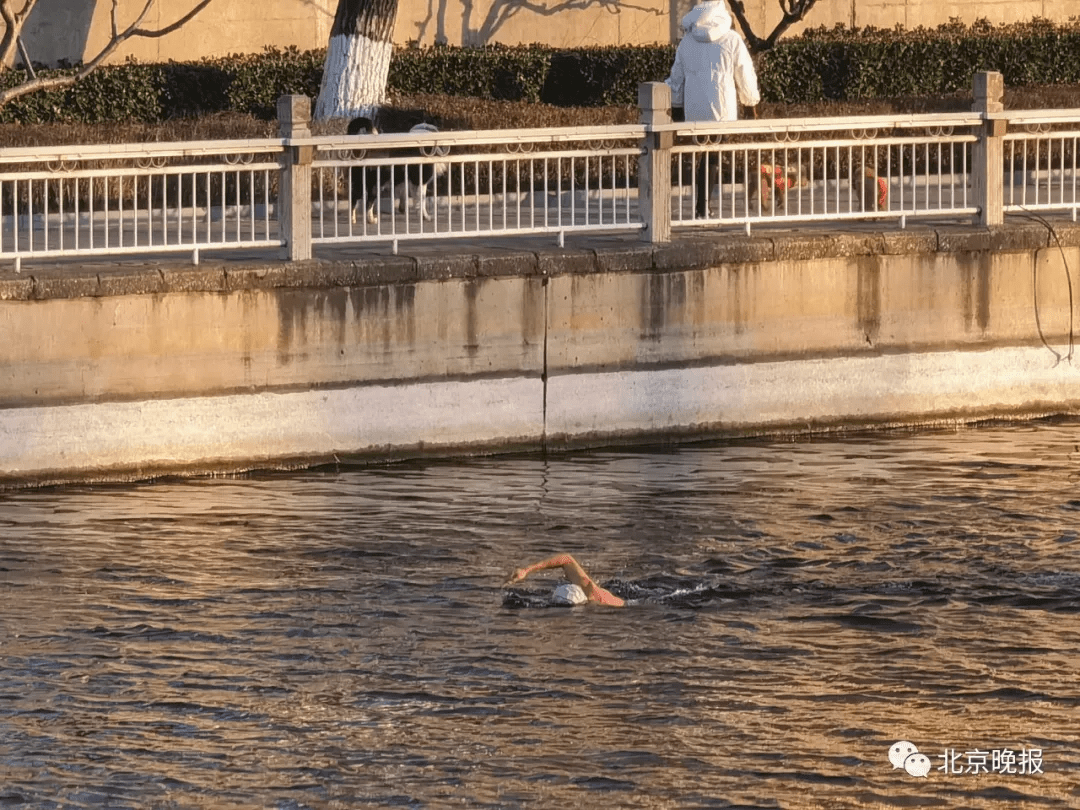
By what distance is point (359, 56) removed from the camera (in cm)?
2377

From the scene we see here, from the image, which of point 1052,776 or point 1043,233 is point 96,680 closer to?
point 1052,776

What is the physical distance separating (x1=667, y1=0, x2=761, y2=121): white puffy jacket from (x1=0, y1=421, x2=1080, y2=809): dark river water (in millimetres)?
3014

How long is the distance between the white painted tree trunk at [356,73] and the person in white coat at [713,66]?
6638mm

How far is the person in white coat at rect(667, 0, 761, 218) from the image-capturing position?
17.5 meters

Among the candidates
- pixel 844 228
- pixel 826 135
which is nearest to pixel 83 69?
pixel 826 135

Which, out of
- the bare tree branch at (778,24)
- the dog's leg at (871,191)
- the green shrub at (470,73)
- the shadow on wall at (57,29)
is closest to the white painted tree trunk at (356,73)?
the green shrub at (470,73)

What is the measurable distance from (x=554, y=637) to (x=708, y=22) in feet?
24.0

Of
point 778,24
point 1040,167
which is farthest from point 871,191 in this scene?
point 778,24

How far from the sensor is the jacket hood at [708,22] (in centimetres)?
1744

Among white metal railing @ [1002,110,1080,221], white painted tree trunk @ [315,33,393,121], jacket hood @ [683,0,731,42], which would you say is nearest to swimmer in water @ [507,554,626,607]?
white metal railing @ [1002,110,1080,221]

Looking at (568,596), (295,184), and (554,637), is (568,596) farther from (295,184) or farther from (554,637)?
(295,184)

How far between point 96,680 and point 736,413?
650 cm

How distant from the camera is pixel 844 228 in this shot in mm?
16641

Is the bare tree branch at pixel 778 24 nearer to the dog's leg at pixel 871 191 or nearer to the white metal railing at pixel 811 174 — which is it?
the white metal railing at pixel 811 174
